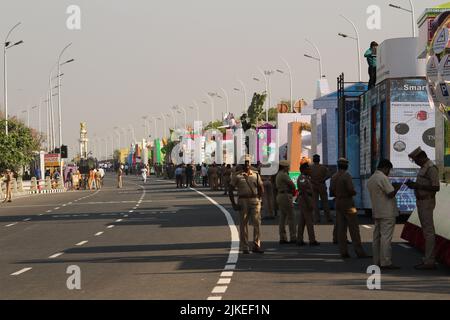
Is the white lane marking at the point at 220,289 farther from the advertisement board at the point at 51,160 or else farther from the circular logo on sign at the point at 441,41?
the advertisement board at the point at 51,160

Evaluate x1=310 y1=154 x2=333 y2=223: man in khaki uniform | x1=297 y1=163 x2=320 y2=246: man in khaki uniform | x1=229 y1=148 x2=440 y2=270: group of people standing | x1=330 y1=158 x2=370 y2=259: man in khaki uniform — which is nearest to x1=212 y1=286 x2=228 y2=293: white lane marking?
x1=229 y1=148 x2=440 y2=270: group of people standing

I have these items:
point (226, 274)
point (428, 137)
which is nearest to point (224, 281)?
point (226, 274)

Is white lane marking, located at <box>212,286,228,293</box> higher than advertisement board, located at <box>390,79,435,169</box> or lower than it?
lower

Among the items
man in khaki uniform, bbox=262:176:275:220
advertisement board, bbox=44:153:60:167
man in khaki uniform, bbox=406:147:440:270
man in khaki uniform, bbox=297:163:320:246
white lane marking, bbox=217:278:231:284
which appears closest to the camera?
white lane marking, bbox=217:278:231:284

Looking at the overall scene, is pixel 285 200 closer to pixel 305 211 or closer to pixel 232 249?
pixel 305 211

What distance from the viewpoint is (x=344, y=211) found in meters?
19.5

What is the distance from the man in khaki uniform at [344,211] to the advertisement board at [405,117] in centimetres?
758

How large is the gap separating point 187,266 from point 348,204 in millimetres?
3326

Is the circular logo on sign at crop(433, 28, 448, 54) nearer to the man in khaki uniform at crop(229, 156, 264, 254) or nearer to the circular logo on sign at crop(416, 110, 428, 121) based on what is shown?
the man in khaki uniform at crop(229, 156, 264, 254)

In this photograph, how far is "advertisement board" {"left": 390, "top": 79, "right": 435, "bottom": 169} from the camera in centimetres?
2705

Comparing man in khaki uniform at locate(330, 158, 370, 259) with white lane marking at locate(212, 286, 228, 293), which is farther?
man in khaki uniform at locate(330, 158, 370, 259)
